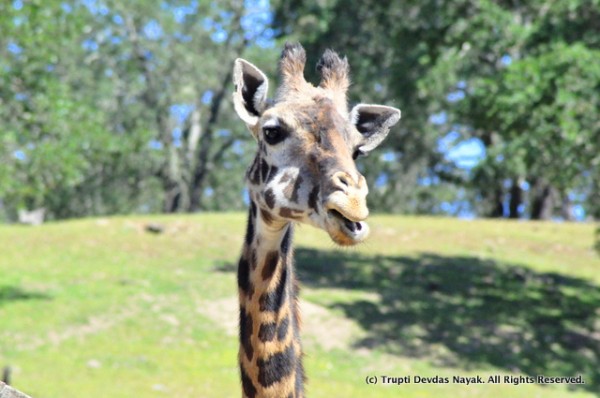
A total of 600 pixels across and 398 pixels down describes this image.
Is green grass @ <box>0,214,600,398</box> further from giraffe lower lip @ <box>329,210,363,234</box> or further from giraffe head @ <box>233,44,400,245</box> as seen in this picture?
giraffe lower lip @ <box>329,210,363,234</box>

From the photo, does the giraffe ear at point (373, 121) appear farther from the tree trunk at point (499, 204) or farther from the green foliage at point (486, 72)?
the tree trunk at point (499, 204)

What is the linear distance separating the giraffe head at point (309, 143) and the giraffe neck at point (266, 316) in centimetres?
21

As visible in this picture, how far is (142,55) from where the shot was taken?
4294 centimetres

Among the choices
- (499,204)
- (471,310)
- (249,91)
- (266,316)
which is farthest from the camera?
(499,204)

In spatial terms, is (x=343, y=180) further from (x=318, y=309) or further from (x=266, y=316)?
(x=318, y=309)

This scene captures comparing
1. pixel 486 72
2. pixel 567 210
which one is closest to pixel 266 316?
pixel 486 72

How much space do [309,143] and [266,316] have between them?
1171 mm

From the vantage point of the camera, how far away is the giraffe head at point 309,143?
4492 millimetres

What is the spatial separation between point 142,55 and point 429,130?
15.0 meters

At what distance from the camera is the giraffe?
4926 millimetres

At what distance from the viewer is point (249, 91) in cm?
530

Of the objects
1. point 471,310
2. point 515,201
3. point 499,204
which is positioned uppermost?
point 515,201

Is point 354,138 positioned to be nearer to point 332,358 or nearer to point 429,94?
point 332,358

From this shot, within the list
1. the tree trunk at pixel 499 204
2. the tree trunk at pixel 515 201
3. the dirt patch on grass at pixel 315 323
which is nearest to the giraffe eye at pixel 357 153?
the dirt patch on grass at pixel 315 323
